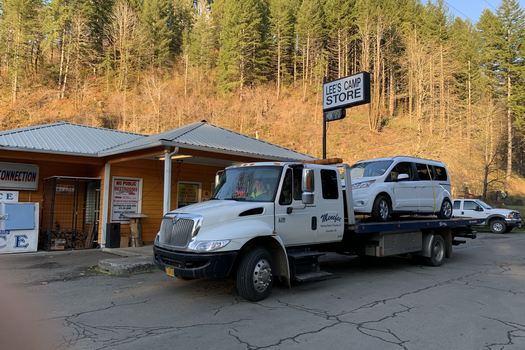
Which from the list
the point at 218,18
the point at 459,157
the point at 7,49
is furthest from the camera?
the point at 218,18

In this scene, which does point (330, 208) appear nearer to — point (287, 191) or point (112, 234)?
point (287, 191)

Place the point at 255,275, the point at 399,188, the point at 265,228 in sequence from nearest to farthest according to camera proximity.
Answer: the point at 255,275 → the point at 265,228 → the point at 399,188

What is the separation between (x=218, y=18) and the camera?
196 ft

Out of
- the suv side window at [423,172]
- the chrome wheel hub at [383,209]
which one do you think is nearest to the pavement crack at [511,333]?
the chrome wheel hub at [383,209]

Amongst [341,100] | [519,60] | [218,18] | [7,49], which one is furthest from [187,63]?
[341,100]

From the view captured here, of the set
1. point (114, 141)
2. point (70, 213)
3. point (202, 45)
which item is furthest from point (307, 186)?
point (202, 45)

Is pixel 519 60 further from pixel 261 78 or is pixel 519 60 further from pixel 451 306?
pixel 451 306

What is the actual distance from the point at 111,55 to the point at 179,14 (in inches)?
580

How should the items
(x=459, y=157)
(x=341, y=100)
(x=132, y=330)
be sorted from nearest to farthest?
(x=132, y=330) < (x=341, y=100) < (x=459, y=157)

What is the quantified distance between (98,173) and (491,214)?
71.2 ft

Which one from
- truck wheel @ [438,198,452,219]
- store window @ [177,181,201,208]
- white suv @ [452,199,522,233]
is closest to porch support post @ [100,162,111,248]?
store window @ [177,181,201,208]

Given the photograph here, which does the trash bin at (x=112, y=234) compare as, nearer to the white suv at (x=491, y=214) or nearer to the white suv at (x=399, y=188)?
the white suv at (x=399, y=188)

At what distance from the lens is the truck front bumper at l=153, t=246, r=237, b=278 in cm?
650

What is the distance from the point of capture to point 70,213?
1516 centimetres
